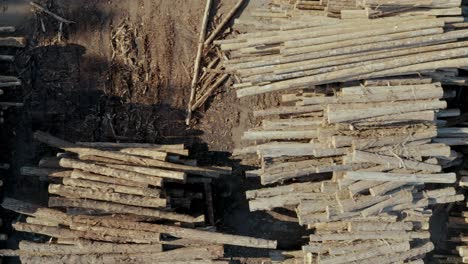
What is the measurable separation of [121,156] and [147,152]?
0.50 m

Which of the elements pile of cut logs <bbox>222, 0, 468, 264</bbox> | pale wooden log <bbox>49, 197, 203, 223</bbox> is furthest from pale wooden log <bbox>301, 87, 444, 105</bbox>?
pale wooden log <bbox>49, 197, 203, 223</bbox>

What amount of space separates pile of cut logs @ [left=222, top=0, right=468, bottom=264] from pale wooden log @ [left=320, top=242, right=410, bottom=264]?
19mm

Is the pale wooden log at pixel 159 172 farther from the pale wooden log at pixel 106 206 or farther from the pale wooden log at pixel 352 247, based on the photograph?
the pale wooden log at pixel 352 247

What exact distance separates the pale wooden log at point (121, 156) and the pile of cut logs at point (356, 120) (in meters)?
0.90

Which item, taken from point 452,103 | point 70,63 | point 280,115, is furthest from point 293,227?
point 70,63

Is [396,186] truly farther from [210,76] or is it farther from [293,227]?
[210,76]

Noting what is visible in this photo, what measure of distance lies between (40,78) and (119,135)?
2.02 m

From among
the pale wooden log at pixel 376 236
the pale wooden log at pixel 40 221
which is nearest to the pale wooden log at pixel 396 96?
the pale wooden log at pixel 376 236

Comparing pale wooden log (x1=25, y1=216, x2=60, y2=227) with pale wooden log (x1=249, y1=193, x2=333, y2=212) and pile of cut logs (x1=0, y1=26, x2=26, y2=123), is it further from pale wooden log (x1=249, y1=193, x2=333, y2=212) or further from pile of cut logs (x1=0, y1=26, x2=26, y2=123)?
pale wooden log (x1=249, y1=193, x2=333, y2=212)

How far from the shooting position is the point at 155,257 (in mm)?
9750

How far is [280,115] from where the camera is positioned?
10.5 metres

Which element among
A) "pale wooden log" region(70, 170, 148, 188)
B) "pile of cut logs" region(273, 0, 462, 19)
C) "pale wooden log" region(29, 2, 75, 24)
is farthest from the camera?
"pale wooden log" region(29, 2, 75, 24)

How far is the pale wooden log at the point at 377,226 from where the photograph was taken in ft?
31.9

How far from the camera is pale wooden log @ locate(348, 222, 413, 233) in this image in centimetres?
971
